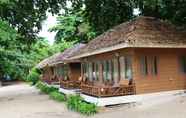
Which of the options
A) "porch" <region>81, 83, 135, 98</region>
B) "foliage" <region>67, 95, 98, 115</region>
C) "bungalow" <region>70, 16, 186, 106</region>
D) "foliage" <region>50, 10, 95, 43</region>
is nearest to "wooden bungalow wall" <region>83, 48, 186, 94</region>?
"bungalow" <region>70, 16, 186, 106</region>

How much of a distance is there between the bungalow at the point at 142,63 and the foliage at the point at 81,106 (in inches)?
18.4

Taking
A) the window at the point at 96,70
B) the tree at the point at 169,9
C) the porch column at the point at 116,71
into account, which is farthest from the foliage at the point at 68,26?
the porch column at the point at 116,71

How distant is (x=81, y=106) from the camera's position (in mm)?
20719

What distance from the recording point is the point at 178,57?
22688 millimetres

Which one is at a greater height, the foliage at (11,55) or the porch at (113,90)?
the foliage at (11,55)

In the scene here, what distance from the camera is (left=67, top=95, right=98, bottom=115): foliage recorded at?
19828 mm

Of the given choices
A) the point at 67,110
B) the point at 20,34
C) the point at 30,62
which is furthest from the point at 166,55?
the point at 30,62

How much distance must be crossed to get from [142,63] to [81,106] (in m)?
3.85

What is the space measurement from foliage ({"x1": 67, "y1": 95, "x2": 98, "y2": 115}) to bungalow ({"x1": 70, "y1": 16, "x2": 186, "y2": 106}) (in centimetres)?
47

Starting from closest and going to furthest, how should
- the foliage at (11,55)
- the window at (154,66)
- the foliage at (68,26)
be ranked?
1. the window at (154,66)
2. the foliage at (11,55)
3. the foliage at (68,26)

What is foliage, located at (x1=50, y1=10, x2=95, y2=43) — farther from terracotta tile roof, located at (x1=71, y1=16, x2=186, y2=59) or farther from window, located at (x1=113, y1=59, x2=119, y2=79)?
terracotta tile roof, located at (x1=71, y1=16, x2=186, y2=59)

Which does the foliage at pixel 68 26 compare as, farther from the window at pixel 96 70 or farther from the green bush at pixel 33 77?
the window at pixel 96 70

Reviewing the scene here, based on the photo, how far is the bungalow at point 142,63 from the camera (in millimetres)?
20781

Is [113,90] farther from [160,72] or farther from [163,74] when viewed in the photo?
[163,74]
